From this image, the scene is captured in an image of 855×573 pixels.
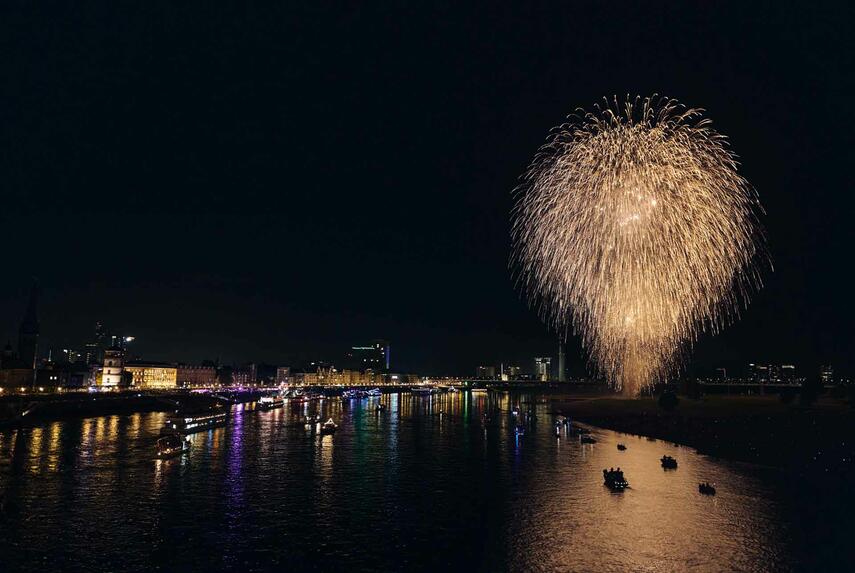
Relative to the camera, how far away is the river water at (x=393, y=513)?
30.6 m

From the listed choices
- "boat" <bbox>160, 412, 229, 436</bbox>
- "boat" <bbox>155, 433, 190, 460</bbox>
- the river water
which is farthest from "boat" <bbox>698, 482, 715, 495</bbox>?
"boat" <bbox>160, 412, 229, 436</bbox>

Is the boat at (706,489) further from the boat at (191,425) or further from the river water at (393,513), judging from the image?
the boat at (191,425)

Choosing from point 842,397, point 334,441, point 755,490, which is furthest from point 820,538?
point 842,397

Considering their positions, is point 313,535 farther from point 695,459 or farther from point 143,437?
point 143,437

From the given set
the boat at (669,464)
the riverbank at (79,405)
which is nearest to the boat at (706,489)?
the boat at (669,464)

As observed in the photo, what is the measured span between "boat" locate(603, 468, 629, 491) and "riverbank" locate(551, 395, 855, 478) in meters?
17.0

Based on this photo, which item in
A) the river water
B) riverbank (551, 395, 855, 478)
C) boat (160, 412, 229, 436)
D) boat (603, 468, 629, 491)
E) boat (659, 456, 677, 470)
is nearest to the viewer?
the river water

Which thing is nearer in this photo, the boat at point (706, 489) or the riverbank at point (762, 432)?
the boat at point (706, 489)

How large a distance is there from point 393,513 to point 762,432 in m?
54.8

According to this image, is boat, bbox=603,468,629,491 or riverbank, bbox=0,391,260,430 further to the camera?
riverbank, bbox=0,391,260,430

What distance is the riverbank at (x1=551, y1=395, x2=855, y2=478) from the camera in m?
57.4

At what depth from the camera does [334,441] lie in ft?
262

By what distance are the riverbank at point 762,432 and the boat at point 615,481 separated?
1697 cm

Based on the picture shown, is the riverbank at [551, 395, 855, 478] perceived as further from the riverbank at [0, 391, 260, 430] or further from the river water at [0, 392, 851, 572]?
the riverbank at [0, 391, 260, 430]
